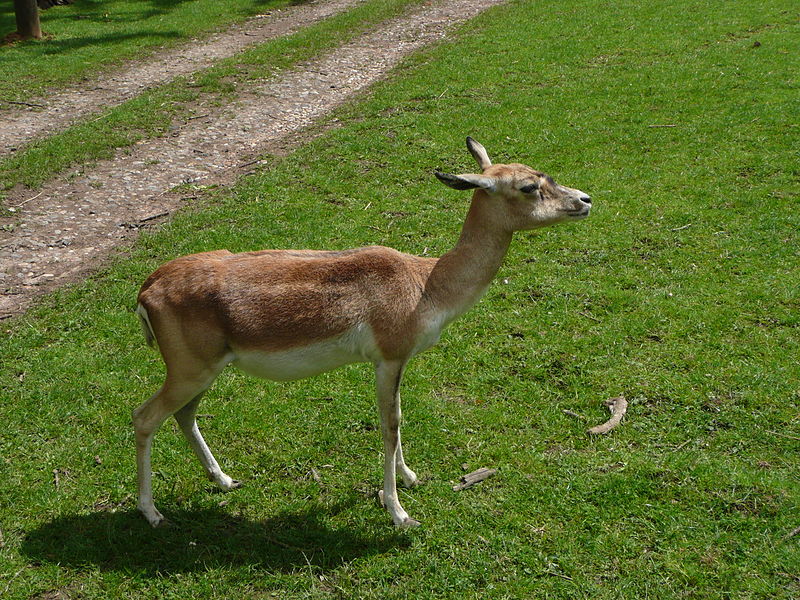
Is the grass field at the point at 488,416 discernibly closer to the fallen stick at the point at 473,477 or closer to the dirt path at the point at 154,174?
the fallen stick at the point at 473,477

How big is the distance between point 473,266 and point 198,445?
2.42 m

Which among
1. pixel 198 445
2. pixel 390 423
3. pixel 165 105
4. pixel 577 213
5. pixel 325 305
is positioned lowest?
pixel 198 445

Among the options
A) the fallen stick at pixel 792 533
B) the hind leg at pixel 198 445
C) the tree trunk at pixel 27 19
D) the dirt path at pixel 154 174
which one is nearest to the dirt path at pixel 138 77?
the dirt path at pixel 154 174

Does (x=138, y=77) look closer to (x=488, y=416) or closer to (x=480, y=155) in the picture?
(x=480, y=155)

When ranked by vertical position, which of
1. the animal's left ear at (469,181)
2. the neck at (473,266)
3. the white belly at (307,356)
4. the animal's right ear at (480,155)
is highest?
the animal's left ear at (469,181)

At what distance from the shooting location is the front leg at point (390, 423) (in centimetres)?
532

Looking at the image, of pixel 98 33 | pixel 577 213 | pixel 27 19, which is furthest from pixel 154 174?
pixel 27 19

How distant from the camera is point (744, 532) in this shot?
5156mm

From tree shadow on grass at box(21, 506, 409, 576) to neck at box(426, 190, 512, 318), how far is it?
1.70 meters

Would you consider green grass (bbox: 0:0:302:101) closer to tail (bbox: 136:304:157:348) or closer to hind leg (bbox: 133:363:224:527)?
tail (bbox: 136:304:157:348)

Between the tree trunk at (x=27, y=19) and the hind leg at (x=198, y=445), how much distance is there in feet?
59.7

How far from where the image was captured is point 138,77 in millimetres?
16469

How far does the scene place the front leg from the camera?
17.5 ft

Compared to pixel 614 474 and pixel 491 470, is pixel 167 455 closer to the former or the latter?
pixel 491 470
